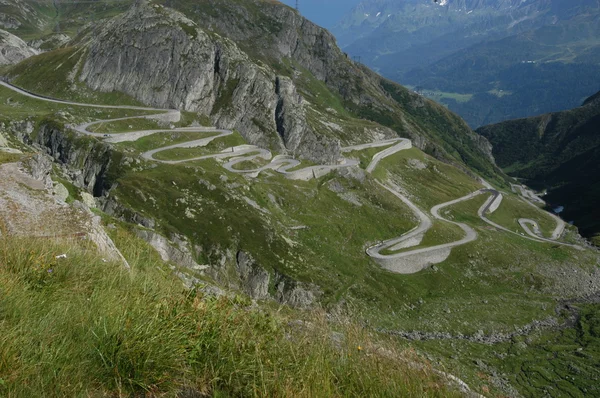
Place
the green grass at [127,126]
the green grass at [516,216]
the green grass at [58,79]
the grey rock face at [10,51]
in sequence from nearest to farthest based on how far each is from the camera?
the green grass at [127,126]
the green grass at [58,79]
the green grass at [516,216]
the grey rock face at [10,51]

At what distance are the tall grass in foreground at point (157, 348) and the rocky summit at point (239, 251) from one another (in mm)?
33

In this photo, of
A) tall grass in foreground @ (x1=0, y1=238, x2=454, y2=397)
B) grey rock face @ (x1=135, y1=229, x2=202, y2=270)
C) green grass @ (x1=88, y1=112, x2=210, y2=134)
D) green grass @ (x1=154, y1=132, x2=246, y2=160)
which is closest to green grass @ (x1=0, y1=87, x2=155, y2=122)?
green grass @ (x1=88, y1=112, x2=210, y2=134)

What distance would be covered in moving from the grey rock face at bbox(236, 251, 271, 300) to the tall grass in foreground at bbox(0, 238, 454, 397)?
62767mm

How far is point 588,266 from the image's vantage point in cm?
10081

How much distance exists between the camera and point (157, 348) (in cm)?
488

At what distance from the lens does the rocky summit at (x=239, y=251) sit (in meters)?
5.12

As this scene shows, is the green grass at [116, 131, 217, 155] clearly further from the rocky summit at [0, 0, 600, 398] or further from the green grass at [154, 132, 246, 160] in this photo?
the green grass at [154, 132, 246, 160]

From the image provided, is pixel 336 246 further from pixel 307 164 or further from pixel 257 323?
pixel 257 323

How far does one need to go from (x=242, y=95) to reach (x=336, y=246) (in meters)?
78.5

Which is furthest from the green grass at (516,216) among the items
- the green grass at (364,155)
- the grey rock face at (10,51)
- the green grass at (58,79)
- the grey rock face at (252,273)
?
the grey rock face at (10,51)

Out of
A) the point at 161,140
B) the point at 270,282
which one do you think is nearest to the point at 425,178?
the point at 161,140

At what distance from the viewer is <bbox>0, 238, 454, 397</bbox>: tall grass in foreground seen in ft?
14.6

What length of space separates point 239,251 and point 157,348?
6614cm

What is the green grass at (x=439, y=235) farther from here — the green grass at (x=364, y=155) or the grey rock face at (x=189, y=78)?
the green grass at (x=364, y=155)
